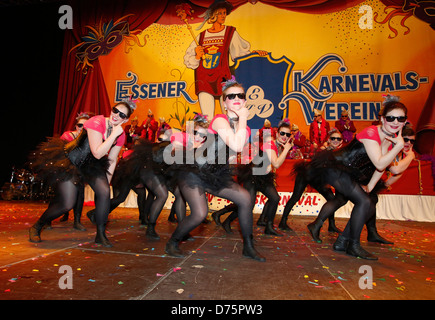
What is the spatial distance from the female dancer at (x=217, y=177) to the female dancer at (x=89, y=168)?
3.13 feet

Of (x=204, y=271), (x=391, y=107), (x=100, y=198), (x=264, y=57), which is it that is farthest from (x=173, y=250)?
(x=264, y=57)

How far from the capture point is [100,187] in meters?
3.06

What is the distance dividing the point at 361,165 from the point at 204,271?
2.30 meters

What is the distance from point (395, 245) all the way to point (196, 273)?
3.19 metres

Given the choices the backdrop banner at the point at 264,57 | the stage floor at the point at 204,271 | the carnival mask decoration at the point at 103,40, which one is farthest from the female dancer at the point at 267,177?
the carnival mask decoration at the point at 103,40

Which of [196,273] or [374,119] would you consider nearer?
[196,273]

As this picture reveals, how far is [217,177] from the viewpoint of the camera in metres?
2.64

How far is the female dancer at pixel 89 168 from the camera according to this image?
3.01 meters

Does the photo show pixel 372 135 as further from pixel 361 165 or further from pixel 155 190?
pixel 155 190

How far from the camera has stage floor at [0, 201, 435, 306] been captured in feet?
5.94

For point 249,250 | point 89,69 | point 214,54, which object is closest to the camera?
point 249,250
